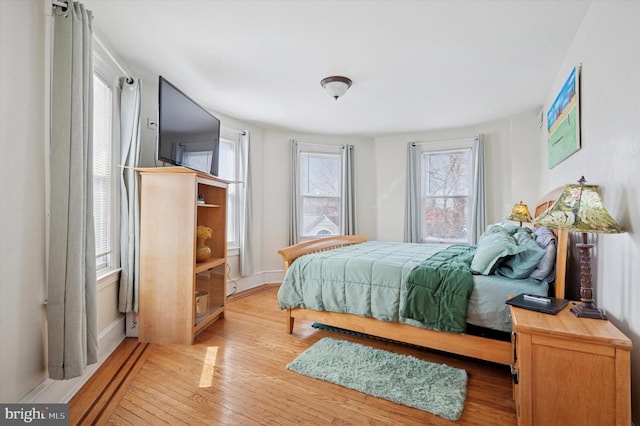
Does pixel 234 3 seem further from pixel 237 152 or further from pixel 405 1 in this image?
pixel 237 152

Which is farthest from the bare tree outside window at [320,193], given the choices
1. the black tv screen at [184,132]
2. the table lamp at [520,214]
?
the table lamp at [520,214]

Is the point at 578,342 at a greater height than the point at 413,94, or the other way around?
the point at 413,94

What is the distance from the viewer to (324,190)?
16.8 feet

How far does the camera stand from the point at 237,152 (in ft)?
14.2

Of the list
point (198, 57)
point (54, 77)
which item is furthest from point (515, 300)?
point (198, 57)

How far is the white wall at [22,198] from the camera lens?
4.36 feet

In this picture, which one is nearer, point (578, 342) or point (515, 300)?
point (578, 342)

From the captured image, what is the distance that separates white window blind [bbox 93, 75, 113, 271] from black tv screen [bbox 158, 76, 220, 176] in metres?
0.47

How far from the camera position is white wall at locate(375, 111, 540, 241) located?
3.90m

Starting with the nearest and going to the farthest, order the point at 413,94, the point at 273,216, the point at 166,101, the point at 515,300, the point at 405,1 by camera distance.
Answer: the point at 515,300, the point at 405,1, the point at 166,101, the point at 413,94, the point at 273,216

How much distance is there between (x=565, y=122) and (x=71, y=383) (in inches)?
152

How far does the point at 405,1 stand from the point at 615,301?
6.45ft

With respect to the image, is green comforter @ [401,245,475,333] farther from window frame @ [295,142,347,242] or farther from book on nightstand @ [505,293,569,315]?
window frame @ [295,142,347,242]

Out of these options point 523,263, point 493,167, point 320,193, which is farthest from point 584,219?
point 320,193
